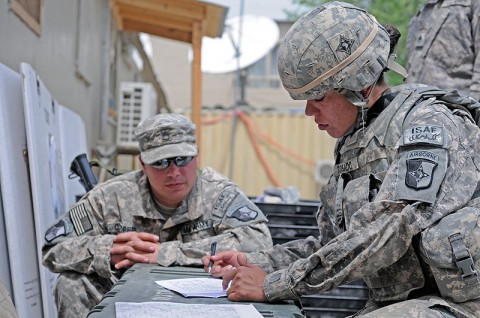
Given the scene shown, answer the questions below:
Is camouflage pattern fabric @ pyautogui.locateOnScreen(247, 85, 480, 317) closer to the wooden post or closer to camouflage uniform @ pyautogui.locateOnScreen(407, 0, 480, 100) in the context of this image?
camouflage uniform @ pyautogui.locateOnScreen(407, 0, 480, 100)

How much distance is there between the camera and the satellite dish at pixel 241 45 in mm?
14828

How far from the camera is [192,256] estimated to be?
3.50 m

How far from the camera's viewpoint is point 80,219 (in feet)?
12.7

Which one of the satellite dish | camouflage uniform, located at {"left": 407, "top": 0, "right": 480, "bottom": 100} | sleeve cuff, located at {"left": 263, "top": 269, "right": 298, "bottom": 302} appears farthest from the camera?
the satellite dish

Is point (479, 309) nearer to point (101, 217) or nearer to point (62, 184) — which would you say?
point (101, 217)

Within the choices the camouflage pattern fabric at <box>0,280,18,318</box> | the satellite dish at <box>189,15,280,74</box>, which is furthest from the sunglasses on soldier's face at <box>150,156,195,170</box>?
the satellite dish at <box>189,15,280,74</box>

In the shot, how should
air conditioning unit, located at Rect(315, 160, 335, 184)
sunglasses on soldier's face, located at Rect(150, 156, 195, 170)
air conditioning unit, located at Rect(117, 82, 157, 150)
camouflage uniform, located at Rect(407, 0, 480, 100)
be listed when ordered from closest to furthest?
sunglasses on soldier's face, located at Rect(150, 156, 195, 170), camouflage uniform, located at Rect(407, 0, 480, 100), air conditioning unit, located at Rect(117, 82, 157, 150), air conditioning unit, located at Rect(315, 160, 335, 184)

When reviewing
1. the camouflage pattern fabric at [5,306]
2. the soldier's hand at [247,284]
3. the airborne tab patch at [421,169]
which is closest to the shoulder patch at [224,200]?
the soldier's hand at [247,284]

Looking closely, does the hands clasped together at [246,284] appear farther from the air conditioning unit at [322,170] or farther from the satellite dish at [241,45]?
the satellite dish at [241,45]

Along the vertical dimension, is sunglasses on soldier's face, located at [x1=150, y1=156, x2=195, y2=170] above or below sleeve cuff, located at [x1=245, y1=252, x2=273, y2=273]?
above

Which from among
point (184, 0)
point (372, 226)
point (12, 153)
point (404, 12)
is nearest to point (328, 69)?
point (372, 226)

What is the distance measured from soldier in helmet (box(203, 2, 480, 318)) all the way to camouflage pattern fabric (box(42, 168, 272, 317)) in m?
0.96

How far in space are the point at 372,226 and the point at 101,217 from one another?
74.9 inches

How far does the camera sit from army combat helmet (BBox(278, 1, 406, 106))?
248 cm
